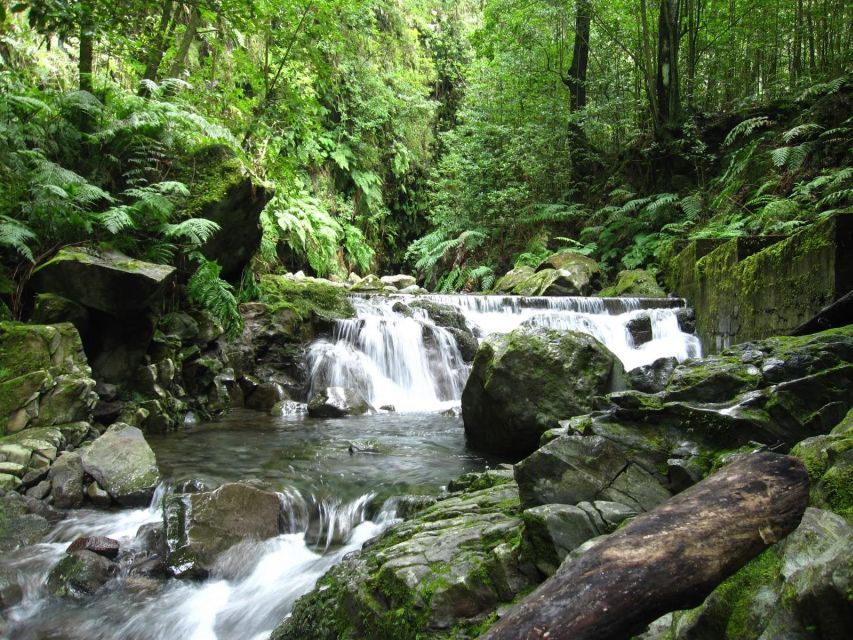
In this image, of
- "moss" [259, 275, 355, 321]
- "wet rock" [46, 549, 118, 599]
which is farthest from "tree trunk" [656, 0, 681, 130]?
"wet rock" [46, 549, 118, 599]

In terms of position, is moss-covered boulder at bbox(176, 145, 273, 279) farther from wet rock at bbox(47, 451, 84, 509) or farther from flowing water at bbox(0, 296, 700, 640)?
wet rock at bbox(47, 451, 84, 509)

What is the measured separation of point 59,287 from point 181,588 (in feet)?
13.3

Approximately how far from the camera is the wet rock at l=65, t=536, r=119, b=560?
151 inches

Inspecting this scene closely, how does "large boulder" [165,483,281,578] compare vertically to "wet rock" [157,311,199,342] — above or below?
below

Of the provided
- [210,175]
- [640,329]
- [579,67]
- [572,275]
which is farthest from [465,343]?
[579,67]

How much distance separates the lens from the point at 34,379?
5172mm

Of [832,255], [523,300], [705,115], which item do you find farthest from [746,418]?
[705,115]

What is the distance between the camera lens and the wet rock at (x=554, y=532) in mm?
2334

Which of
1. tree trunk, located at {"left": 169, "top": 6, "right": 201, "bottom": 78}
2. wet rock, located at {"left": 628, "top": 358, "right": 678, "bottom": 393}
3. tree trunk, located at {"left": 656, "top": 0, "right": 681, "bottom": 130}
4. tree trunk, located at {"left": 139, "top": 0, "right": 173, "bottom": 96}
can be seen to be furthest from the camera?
tree trunk, located at {"left": 656, "top": 0, "right": 681, "bottom": 130}

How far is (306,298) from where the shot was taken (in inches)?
430

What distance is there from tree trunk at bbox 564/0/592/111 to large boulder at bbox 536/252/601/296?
578 centimetres

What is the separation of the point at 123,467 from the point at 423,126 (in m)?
20.0

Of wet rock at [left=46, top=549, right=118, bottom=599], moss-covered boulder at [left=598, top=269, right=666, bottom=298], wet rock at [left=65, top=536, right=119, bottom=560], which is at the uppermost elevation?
moss-covered boulder at [left=598, top=269, right=666, bottom=298]

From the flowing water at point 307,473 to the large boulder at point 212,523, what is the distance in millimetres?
85
